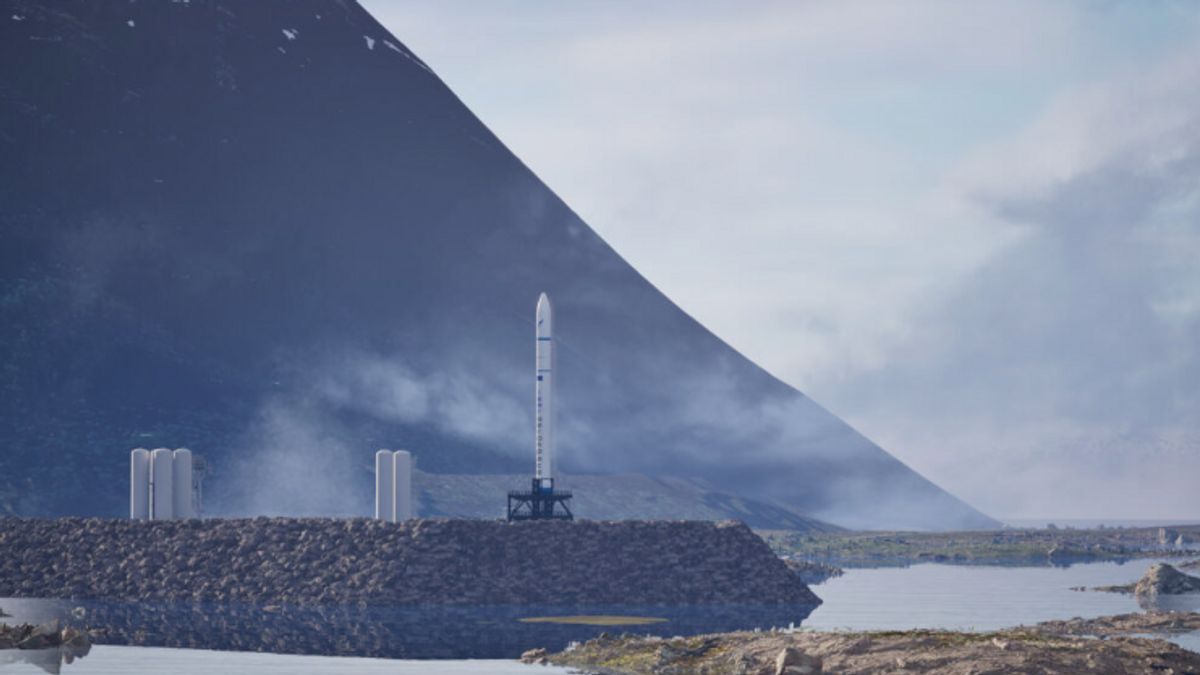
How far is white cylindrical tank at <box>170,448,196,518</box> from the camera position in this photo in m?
98.9

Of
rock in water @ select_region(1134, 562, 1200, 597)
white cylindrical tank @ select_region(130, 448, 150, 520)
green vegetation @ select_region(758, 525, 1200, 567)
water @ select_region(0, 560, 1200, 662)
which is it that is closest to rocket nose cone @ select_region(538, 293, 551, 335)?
water @ select_region(0, 560, 1200, 662)

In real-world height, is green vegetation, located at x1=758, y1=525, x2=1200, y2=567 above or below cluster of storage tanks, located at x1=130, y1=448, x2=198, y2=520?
below

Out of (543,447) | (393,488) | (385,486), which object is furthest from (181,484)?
(543,447)

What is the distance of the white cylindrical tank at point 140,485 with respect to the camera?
99.2m

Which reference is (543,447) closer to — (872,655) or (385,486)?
(385,486)

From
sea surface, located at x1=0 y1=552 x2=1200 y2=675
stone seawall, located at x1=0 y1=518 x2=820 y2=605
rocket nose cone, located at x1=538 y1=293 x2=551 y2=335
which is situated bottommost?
sea surface, located at x1=0 y1=552 x2=1200 y2=675

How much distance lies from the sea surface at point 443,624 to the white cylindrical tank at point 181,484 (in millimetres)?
13461

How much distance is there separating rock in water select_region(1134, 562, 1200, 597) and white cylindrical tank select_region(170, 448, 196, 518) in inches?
2106

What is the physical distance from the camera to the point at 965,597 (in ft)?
285

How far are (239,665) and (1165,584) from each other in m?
51.5

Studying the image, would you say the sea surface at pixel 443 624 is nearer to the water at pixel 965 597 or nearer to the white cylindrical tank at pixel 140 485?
the water at pixel 965 597

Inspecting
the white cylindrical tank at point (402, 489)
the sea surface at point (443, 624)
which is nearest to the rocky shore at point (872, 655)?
the sea surface at point (443, 624)

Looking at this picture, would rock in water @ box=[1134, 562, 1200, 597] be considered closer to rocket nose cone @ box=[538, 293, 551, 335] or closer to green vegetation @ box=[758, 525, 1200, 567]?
rocket nose cone @ box=[538, 293, 551, 335]

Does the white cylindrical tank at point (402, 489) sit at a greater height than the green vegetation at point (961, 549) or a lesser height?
greater
